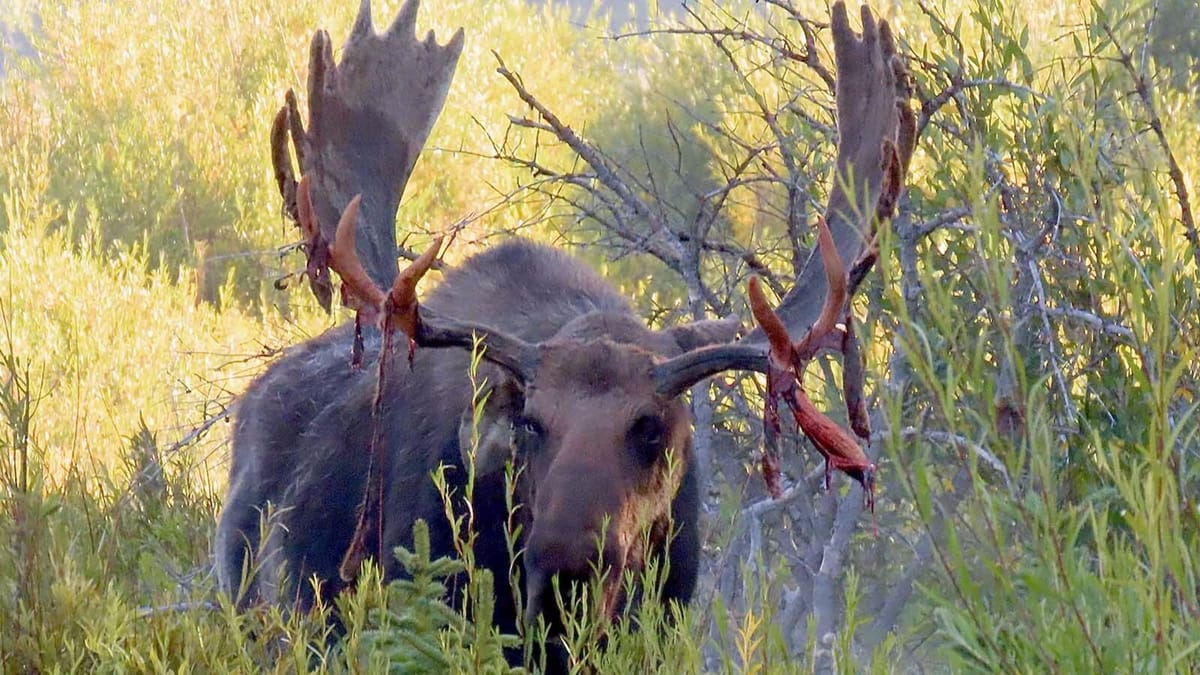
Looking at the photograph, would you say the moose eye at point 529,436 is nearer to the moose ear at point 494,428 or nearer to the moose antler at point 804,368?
the moose ear at point 494,428

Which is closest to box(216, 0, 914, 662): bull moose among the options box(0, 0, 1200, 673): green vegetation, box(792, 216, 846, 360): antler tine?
box(792, 216, 846, 360): antler tine

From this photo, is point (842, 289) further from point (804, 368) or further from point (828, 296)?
point (804, 368)

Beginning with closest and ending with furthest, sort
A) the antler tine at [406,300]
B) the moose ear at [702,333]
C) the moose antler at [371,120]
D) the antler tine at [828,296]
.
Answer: the antler tine at [828,296] → the antler tine at [406,300] → the moose ear at [702,333] → the moose antler at [371,120]

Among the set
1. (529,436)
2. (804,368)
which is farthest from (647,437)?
(804,368)

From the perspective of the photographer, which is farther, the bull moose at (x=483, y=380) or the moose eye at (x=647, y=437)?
the moose eye at (x=647, y=437)

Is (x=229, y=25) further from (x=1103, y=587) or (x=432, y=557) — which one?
(x=1103, y=587)

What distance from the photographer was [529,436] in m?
4.44

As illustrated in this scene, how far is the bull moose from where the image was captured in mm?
4148

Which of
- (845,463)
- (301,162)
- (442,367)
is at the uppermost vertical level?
(301,162)

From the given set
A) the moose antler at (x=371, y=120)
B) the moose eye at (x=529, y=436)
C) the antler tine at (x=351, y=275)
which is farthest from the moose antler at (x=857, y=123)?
the moose antler at (x=371, y=120)

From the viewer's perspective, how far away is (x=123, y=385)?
12773 millimetres

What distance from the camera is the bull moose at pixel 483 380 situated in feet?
13.6

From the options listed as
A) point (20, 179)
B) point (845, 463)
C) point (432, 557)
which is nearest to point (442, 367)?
point (432, 557)

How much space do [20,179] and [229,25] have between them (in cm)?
367
